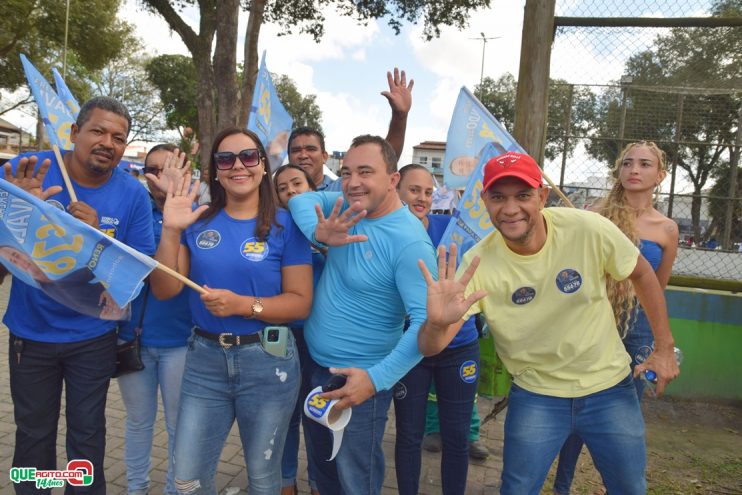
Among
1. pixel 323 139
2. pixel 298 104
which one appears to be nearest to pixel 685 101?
pixel 323 139

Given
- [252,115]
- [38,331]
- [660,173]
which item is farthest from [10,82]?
[660,173]

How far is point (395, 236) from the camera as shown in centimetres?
233

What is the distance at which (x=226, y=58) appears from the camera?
937 centimetres

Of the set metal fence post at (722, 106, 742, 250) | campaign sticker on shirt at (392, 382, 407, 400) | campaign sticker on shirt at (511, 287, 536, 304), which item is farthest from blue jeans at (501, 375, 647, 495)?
metal fence post at (722, 106, 742, 250)

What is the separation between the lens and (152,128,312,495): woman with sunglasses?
7.72 ft

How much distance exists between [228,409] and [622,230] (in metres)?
2.53

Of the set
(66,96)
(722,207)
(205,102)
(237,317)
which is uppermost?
Result: (205,102)

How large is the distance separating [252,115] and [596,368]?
3.12 m

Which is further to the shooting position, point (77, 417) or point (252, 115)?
point (252, 115)

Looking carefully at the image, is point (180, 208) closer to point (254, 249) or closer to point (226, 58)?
point (254, 249)

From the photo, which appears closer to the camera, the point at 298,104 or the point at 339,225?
the point at 339,225

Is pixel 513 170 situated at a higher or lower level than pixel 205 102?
lower

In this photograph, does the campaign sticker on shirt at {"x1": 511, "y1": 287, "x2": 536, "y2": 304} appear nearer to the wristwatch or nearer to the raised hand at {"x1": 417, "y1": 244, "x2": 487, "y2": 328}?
the raised hand at {"x1": 417, "y1": 244, "x2": 487, "y2": 328}

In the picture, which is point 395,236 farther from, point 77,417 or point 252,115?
point 252,115
